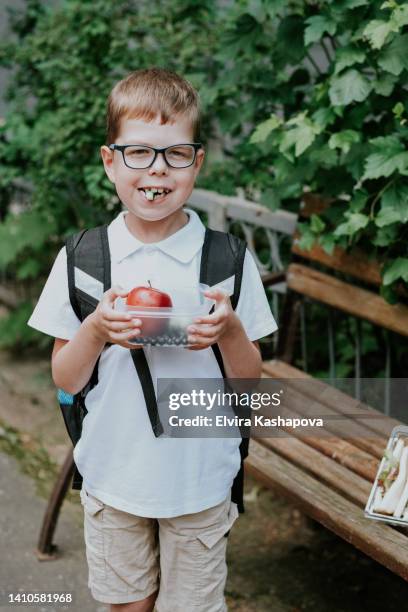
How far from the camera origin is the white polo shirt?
206 cm

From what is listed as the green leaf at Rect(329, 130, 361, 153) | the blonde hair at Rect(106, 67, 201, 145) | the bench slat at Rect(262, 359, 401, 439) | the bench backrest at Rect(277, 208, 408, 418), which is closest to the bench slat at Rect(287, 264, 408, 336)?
the bench backrest at Rect(277, 208, 408, 418)

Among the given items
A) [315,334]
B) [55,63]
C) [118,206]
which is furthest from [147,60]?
[315,334]

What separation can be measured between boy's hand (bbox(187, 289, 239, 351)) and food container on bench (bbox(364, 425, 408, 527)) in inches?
33.5

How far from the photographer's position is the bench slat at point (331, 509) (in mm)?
2279

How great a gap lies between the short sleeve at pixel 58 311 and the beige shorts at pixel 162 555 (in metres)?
0.47

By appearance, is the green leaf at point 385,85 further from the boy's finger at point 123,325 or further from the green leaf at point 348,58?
the boy's finger at point 123,325

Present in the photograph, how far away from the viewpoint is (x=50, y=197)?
178 inches

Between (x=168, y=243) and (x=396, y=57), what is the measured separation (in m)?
1.21

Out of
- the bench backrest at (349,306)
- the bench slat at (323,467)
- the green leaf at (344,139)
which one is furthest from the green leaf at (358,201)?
the bench slat at (323,467)

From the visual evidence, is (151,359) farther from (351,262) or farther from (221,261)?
(351,262)

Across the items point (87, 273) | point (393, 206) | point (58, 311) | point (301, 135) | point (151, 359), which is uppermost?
point (301, 135)

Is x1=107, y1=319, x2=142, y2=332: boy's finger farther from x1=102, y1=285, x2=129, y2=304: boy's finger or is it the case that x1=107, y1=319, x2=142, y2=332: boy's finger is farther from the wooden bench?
the wooden bench

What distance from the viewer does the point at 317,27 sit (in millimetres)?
2926

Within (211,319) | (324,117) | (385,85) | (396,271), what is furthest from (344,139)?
(211,319)
